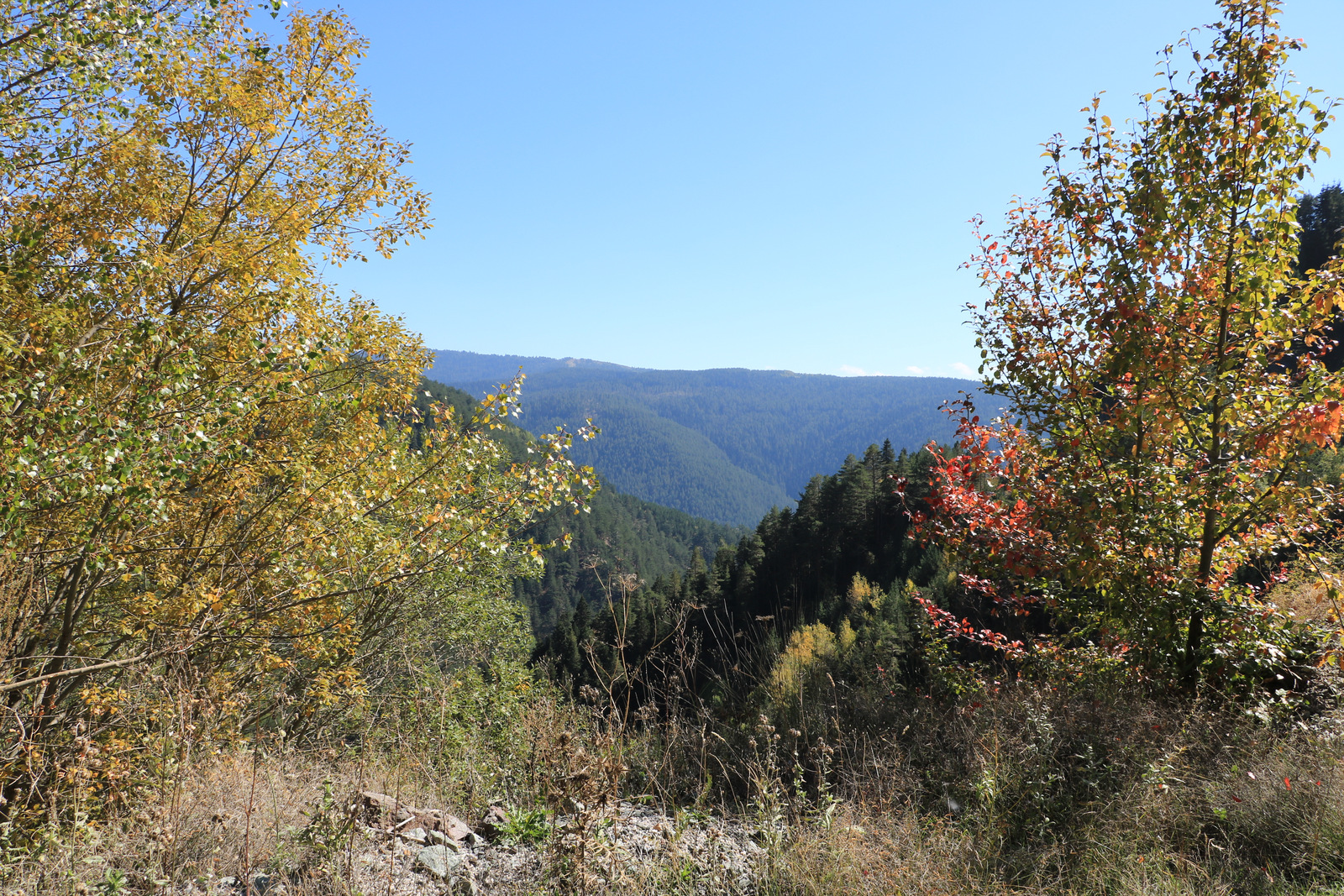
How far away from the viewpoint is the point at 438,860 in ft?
12.1

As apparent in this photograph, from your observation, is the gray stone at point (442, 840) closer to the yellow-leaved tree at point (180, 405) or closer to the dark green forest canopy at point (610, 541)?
the yellow-leaved tree at point (180, 405)

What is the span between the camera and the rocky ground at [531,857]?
3242 millimetres

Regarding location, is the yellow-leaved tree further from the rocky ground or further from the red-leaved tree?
the red-leaved tree

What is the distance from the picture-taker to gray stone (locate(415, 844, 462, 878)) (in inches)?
140

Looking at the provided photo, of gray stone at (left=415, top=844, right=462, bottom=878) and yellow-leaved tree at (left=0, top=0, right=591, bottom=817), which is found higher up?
yellow-leaved tree at (left=0, top=0, right=591, bottom=817)

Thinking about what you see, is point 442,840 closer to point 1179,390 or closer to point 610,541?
point 1179,390

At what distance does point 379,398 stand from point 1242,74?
8649 millimetres

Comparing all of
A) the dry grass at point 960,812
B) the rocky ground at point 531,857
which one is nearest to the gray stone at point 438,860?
the rocky ground at point 531,857

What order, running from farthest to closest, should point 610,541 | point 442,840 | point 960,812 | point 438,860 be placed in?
point 610,541, point 960,812, point 442,840, point 438,860

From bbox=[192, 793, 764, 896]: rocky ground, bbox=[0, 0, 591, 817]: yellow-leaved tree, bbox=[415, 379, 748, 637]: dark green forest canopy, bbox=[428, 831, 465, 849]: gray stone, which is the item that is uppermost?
bbox=[0, 0, 591, 817]: yellow-leaved tree

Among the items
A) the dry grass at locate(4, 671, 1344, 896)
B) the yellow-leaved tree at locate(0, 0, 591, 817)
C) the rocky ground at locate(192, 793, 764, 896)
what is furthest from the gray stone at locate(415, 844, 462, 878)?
the yellow-leaved tree at locate(0, 0, 591, 817)

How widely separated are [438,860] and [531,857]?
53 centimetres

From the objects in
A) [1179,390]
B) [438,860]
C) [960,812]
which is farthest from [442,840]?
[1179,390]

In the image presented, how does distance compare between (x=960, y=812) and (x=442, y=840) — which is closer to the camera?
(x=442, y=840)
